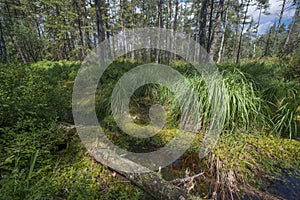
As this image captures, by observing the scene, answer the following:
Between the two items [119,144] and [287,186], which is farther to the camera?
[119,144]

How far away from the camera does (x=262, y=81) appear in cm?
282

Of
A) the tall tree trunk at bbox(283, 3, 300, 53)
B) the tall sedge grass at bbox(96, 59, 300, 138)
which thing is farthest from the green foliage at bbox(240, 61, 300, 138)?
the tall tree trunk at bbox(283, 3, 300, 53)

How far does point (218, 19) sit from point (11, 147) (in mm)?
6085

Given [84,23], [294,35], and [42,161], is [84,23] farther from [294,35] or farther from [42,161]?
[294,35]

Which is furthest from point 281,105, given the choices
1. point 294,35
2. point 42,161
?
→ point 294,35

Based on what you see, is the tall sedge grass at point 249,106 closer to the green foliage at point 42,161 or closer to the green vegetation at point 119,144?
the green vegetation at point 119,144

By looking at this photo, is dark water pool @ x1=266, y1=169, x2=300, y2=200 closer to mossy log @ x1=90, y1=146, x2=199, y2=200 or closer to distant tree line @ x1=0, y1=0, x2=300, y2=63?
mossy log @ x1=90, y1=146, x2=199, y2=200

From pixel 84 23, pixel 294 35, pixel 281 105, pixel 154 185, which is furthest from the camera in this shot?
pixel 84 23

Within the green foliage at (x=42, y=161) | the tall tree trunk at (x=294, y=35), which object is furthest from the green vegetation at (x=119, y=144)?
the tall tree trunk at (x=294, y=35)

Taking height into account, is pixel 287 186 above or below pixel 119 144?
above

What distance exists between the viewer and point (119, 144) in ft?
7.03

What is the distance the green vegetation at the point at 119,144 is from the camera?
4.23ft

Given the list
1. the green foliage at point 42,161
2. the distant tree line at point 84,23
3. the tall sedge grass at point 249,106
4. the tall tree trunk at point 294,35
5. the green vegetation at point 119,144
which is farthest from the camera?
the distant tree line at point 84,23

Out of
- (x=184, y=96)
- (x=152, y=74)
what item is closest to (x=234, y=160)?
(x=184, y=96)
